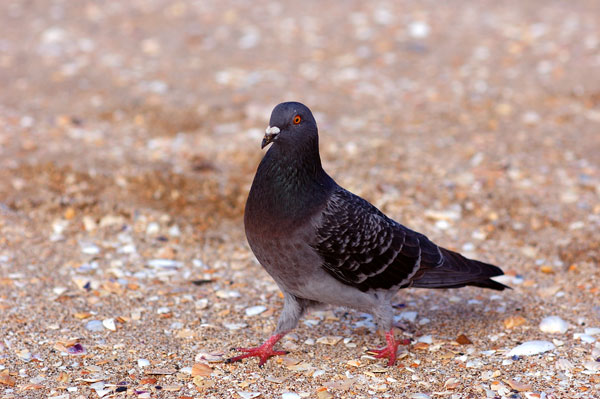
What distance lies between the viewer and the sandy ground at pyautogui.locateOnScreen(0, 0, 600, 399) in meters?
5.08

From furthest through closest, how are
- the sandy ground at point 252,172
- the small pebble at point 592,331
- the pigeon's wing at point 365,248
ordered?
the small pebble at point 592,331, the sandy ground at point 252,172, the pigeon's wing at point 365,248

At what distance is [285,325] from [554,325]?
7.14 feet

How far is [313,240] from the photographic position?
190 inches

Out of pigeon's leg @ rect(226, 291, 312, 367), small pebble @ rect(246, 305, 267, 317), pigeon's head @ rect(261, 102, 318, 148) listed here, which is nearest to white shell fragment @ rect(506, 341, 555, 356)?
pigeon's leg @ rect(226, 291, 312, 367)

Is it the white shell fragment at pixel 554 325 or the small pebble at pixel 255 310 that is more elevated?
the white shell fragment at pixel 554 325

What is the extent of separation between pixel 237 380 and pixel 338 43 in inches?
354

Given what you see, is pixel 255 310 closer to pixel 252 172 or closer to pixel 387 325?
pixel 387 325

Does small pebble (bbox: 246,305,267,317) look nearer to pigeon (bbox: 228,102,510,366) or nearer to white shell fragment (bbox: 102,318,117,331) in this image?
pigeon (bbox: 228,102,510,366)

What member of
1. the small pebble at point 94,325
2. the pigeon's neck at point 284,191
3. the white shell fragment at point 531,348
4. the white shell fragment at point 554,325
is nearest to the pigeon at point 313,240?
the pigeon's neck at point 284,191

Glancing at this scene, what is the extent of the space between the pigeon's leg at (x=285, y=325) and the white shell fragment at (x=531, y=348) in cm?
160

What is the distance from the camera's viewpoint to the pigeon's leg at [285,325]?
519 cm

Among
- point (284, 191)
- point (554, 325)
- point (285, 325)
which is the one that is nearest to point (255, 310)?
point (285, 325)

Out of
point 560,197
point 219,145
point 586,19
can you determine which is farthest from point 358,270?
point 586,19

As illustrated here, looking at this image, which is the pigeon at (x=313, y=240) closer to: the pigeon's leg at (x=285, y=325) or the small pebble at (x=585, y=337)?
the pigeon's leg at (x=285, y=325)
